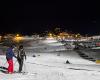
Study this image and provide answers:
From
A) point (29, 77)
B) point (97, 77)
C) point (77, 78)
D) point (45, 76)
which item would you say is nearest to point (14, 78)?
point (29, 77)

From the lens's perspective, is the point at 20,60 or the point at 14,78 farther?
the point at 20,60

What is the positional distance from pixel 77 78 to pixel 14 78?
4091 mm

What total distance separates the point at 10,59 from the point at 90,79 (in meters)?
5.09

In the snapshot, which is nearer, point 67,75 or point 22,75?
point 22,75

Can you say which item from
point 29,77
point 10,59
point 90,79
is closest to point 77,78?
point 90,79

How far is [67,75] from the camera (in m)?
22.7

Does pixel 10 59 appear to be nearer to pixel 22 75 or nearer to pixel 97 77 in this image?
pixel 22 75

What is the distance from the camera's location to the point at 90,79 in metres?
20.9

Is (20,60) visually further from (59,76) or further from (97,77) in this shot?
(97,77)

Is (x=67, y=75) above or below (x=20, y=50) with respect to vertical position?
below

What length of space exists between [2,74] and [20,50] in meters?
1.96

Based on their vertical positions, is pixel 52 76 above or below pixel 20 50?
below

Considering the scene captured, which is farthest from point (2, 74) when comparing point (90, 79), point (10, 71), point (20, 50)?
point (90, 79)

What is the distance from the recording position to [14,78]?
19906 millimetres
